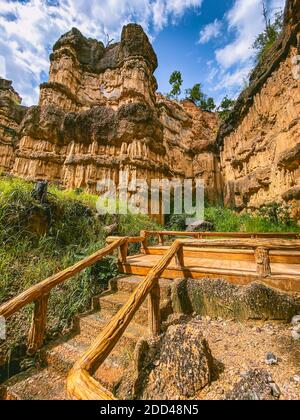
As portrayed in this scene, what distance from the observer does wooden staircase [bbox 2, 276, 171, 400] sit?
6.23 feet

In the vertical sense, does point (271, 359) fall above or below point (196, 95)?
below

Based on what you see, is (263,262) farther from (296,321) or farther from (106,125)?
(106,125)

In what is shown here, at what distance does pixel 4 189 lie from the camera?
4359 mm

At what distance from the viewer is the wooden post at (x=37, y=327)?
2383 millimetres

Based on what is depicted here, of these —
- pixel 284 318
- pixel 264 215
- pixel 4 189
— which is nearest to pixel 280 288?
pixel 284 318

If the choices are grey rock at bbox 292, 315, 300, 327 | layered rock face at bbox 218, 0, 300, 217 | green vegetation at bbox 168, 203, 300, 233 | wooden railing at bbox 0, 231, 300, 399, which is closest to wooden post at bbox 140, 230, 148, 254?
wooden railing at bbox 0, 231, 300, 399

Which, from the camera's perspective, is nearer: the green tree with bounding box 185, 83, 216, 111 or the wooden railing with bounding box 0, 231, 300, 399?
the wooden railing with bounding box 0, 231, 300, 399

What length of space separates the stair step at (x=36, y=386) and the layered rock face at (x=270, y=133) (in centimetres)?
839

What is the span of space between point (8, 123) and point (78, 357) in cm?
1838

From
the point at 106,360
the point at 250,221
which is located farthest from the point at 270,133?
the point at 106,360

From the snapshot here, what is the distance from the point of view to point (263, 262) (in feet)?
8.70

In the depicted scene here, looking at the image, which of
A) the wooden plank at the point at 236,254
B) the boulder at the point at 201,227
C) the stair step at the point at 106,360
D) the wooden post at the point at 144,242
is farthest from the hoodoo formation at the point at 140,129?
the stair step at the point at 106,360

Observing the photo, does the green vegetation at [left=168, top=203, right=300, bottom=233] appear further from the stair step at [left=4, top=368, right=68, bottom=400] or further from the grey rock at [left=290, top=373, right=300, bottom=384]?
the stair step at [left=4, top=368, right=68, bottom=400]

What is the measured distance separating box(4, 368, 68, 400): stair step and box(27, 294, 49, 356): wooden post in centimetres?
26
